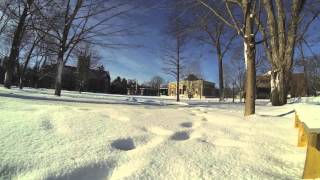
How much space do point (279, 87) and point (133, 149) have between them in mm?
14654

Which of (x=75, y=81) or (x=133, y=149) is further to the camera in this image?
(x=75, y=81)

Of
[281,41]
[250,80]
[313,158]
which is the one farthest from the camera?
[281,41]

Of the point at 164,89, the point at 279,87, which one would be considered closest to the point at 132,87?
the point at 164,89

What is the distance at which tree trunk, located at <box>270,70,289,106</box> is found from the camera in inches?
686

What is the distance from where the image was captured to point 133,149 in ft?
14.3

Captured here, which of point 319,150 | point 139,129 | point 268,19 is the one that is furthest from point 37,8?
point 319,150

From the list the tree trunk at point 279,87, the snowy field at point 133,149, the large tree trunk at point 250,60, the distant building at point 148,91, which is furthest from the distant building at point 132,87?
the snowy field at point 133,149

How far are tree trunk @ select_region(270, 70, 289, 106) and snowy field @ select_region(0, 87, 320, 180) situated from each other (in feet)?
39.9

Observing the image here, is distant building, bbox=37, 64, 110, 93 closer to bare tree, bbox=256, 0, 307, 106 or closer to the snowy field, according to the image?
bare tree, bbox=256, 0, 307, 106

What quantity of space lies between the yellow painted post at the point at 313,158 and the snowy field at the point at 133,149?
22cm

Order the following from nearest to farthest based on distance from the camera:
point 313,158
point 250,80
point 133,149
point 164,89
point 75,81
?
point 313,158 < point 133,149 < point 250,80 < point 75,81 < point 164,89

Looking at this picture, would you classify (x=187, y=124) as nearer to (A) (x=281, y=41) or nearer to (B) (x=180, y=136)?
(B) (x=180, y=136)

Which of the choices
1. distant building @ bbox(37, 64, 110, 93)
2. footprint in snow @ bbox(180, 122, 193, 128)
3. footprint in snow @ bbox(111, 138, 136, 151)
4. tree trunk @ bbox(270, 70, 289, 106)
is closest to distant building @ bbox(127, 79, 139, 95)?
distant building @ bbox(37, 64, 110, 93)

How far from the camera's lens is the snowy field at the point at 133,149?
3.63 m
